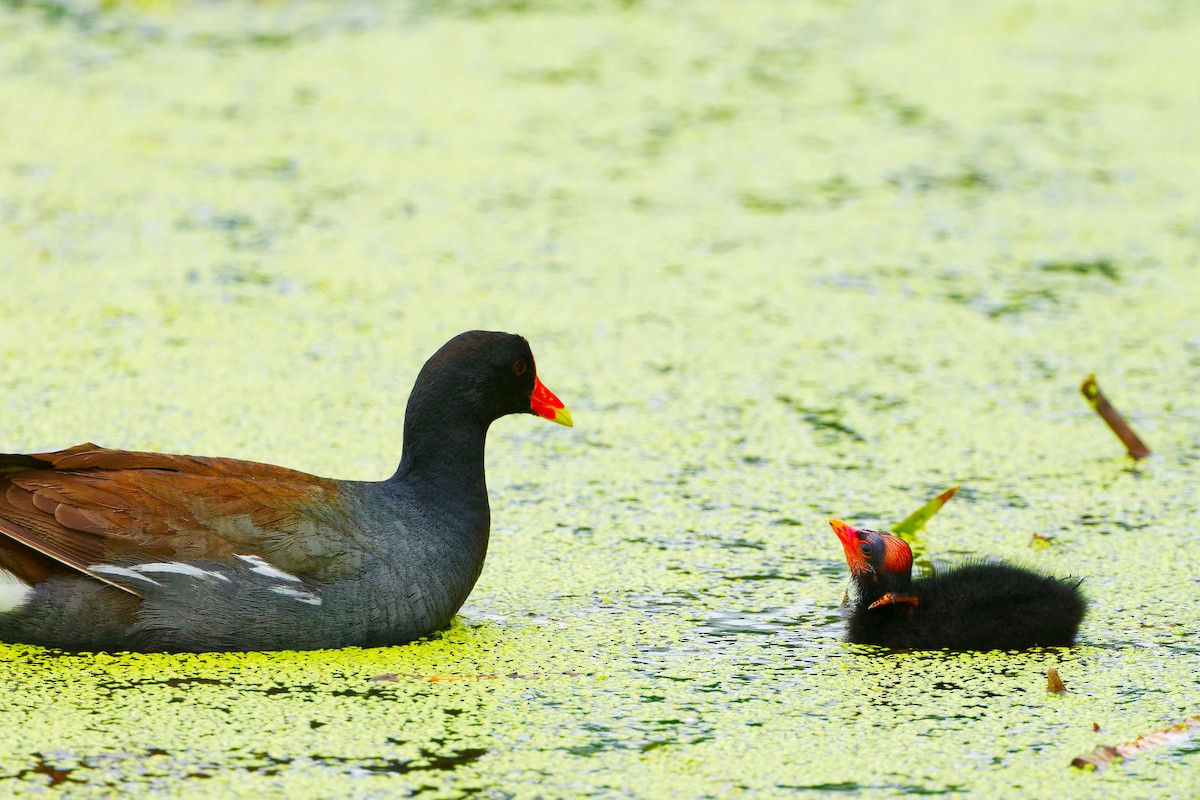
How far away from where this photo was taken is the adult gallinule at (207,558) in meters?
3.09

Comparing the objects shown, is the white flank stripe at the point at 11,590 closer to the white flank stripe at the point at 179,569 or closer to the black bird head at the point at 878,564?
the white flank stripe at the point at 179,569

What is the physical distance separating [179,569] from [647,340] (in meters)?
2.45

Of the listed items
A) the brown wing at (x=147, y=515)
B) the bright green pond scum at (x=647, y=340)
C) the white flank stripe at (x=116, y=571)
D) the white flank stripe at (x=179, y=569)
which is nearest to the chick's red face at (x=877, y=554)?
the bright green pond scum at (x=647, y=340)

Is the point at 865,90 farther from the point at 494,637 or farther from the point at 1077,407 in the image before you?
the point at 494,637

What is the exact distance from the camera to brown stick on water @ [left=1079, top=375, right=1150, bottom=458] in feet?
14.1

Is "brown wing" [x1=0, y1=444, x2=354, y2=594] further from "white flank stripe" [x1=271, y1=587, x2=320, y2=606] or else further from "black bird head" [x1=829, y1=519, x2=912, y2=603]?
"black bird head" [x1=829, y1=519, x2=912, y2=603]

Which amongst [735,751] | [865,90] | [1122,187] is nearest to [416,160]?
[865,90]

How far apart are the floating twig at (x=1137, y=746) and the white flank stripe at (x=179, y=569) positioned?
59.8 inches

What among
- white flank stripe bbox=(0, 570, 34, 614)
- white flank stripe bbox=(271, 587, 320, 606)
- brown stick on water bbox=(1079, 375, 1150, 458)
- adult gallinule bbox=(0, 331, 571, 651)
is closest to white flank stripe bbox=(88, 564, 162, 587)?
adult gallinule bbox=(0, 331, 571, 651)

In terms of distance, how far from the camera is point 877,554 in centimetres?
336

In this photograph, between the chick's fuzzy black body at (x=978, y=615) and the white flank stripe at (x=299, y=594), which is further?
the chick's fuzzy black body at (x=978, y=615)

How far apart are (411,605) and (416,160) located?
155 inches

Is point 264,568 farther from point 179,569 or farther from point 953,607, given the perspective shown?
point 953,607

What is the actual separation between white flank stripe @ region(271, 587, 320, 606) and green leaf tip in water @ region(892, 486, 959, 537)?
1.42 m
